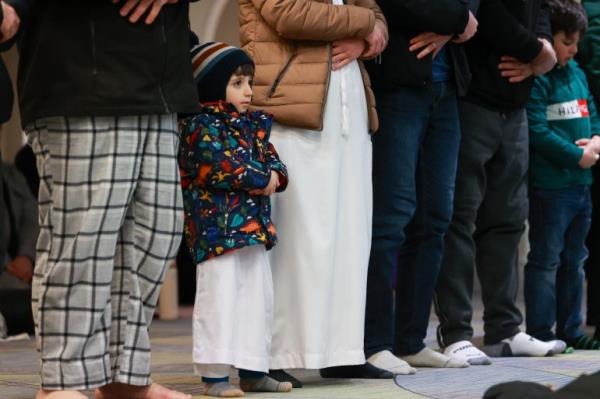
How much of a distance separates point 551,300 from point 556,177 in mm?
502

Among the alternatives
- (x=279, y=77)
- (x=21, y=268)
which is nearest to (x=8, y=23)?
(x=279, y=77)

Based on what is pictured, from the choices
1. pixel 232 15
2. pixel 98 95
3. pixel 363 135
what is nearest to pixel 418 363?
pixel 363 135

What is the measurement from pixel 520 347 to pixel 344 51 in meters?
1.59

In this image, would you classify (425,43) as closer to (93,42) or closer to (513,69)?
(513,69)

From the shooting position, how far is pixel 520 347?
4609 millimetres

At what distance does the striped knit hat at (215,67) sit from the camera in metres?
3.30

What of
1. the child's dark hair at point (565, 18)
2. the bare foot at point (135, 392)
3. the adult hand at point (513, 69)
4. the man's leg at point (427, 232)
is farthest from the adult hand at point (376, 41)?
the child's dark hair at point (565, 18)

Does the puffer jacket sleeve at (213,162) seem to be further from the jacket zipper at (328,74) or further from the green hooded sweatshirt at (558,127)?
the green hooded sweatshirt at (558,127)

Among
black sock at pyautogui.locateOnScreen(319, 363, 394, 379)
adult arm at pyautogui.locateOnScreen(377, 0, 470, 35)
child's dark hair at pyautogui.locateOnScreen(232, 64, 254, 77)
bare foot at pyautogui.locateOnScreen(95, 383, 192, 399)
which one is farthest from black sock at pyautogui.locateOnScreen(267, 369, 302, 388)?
adult arm at pyautogui.locateOnScreen(377, 0, 470, 35)

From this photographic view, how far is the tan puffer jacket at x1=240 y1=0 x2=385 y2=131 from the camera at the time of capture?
136 inches

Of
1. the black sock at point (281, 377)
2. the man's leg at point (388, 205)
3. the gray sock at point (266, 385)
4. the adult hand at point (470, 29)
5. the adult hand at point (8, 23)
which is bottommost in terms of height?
the black sock at point (281, 377)

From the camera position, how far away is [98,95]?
2.75 meters

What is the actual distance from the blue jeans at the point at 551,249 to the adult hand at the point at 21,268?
311cm

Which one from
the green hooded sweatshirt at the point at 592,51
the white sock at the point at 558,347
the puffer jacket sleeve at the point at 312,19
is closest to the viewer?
the puffer jacket sleeve at the point at 312,19
